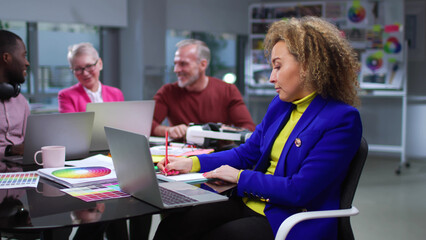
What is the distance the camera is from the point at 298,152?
5.26 feet

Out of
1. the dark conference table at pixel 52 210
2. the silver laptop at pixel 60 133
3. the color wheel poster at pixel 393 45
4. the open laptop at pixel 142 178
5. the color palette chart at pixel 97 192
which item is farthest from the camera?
the color wheel poster at pixel 393 45

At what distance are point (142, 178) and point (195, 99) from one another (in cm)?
195

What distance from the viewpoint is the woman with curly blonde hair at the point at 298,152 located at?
154 centimetres

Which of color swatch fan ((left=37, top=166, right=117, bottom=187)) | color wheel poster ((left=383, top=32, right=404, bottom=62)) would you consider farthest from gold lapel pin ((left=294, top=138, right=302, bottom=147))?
color wheel poster ((left=383, top=32, right=404, bottom=62))

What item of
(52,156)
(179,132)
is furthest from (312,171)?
(179,132)

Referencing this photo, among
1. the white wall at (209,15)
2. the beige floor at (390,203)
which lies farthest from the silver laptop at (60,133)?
the white wall at (209,15)

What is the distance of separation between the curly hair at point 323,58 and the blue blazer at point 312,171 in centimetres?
6

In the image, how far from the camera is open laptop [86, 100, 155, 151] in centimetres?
229

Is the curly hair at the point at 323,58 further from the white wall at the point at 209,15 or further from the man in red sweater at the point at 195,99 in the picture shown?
the white wall at the point at 209,15

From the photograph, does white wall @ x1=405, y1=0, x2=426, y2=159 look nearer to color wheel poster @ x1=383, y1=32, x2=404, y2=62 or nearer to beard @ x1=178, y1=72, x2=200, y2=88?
color wheel poster @ x1=383, y1=32, x2=404, y2=62

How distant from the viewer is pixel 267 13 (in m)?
6.41

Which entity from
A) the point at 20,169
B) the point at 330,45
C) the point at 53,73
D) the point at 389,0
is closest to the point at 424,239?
the point at 330,45

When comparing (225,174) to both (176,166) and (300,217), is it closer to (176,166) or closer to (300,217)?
(176,166)

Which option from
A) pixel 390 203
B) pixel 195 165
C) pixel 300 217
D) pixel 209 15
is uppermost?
pixel 209 15
